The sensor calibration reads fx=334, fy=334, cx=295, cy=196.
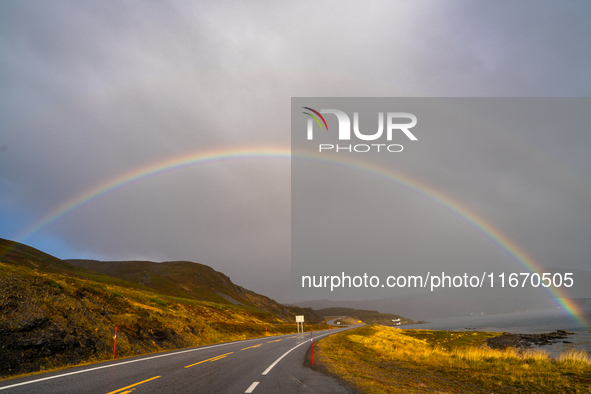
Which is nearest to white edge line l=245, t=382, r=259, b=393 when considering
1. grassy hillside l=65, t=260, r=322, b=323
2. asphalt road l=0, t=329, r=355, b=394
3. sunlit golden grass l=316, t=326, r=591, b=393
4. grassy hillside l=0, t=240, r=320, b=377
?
asphalt road l=0, t=329, r=355, b=394

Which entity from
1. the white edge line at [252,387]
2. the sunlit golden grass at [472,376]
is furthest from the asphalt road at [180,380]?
the sunlit golden grass at [472,376]

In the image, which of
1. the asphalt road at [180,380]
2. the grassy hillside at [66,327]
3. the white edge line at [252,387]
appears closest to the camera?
the white edge line at [252,387]

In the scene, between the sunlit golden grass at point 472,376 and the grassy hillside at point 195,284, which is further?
the grassy hillside at point 195,284

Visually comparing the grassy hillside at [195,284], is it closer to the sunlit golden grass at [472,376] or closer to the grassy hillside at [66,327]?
the grassy hillside at [66,327]

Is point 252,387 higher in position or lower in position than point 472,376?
higher

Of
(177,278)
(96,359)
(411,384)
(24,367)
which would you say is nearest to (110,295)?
(96,359)

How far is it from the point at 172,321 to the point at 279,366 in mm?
20394

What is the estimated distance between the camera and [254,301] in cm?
16800

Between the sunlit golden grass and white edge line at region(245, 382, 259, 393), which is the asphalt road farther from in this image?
the sunlit golden grass

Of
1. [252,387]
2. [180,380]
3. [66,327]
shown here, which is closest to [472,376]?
[252,387]

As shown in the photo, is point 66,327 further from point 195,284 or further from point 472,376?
point 195,284

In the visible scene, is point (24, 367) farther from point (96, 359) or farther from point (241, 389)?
point (241, 389)

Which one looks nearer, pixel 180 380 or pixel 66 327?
pixel 180 380

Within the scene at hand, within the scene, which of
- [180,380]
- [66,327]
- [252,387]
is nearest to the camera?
[252,387]
